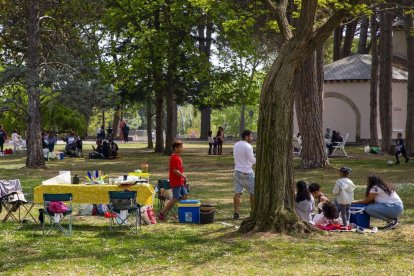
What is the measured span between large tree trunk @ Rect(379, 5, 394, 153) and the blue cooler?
21568 mm

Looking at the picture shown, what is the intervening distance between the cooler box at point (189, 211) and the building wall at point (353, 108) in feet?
112

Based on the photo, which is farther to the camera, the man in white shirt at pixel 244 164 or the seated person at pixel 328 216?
the man in white shirt at pixel 244 164

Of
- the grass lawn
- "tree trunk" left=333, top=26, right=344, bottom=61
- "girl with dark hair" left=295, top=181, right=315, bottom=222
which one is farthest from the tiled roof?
"girl with dark hair" left=295, top=181, right=315, bottom=222

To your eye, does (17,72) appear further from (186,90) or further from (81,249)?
(81,249)

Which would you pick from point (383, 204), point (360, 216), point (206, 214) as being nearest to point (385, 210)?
point (383, 204)

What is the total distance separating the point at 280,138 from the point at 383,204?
2.69 metres

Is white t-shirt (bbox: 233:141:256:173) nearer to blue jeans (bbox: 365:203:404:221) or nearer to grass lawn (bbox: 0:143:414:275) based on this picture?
grass lawn (bbox: 0:143:414:275)

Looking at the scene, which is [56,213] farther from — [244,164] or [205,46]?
[205,46]

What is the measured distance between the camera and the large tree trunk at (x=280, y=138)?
12.0m

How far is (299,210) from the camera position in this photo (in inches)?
515

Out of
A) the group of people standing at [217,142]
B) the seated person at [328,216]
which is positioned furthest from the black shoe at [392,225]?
the group of people standing at [217,142]

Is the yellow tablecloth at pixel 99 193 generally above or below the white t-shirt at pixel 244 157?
below

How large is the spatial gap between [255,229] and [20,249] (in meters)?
3.87

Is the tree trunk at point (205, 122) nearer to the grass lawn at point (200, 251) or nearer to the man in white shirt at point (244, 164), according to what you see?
the grass lawn at point (200, 251)
